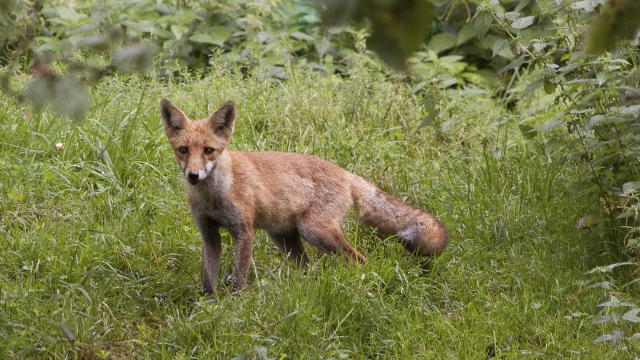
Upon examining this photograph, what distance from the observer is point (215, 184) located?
14.1ft

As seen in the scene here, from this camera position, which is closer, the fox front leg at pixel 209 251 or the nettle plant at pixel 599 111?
the nettle plant at pixel 599 111

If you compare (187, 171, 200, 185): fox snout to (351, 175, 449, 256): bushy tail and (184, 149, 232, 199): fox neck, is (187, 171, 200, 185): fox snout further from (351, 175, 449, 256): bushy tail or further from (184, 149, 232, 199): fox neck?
(351, 175, 449, 256): bushy tail

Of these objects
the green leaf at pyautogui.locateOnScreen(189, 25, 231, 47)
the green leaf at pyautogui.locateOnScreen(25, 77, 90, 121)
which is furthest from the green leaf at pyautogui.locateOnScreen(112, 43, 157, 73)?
the green leaf at pyautogui.locateOnScreen(189, 25, 231, 47)

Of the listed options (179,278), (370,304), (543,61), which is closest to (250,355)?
(370,304)

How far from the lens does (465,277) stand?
4.39 metres

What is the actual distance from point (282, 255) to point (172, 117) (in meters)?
1.42

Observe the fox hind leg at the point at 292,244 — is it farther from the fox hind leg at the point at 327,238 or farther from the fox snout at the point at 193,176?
the fox snout at the point at 193,176

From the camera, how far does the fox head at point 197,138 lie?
406cm

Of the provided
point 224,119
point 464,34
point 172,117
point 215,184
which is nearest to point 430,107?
point 224,119

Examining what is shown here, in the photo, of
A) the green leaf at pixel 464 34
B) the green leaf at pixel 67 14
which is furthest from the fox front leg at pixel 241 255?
the green leaf at pixel 464 34

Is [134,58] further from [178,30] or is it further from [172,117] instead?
[178,30]

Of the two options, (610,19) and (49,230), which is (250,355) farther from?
(610,19)

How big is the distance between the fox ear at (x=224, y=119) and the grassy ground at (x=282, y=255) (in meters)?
0.91

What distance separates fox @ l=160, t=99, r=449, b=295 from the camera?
14.0 ft
